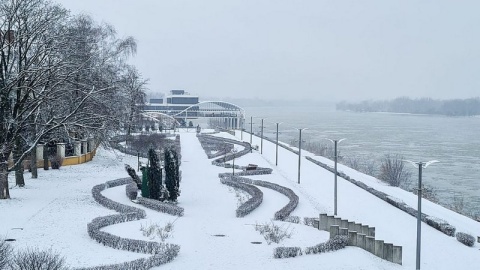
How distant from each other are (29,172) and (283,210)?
18.6m

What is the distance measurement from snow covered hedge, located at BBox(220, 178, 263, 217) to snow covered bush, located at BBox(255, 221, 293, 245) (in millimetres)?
3002

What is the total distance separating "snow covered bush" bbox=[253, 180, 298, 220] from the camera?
2378 centimetres

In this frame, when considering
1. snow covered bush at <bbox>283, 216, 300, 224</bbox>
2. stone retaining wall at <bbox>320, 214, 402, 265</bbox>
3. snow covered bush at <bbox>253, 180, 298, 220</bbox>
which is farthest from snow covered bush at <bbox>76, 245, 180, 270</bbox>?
snow covered bush at <bbox>253, 180, 298, 220</bbox>

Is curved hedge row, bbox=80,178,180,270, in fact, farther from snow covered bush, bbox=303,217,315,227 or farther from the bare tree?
snow covered bush, bbox=303,217,315,227

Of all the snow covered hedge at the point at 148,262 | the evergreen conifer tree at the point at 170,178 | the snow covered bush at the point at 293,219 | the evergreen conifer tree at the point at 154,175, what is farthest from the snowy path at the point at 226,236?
the evergreen conifer tree at the point at 154,175

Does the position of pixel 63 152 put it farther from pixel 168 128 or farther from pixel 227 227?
pixel 168 128

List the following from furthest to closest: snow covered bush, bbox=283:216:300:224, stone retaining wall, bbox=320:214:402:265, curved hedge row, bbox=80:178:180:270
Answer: snow covered bush, bbox=283:216:300:224
stone retaining wall, bbox=320:214:402:265
curved hedge row, bbox=80:178:180:270

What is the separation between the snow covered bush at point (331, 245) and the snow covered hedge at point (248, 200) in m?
6.34

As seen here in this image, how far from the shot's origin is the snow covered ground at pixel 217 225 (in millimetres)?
16969

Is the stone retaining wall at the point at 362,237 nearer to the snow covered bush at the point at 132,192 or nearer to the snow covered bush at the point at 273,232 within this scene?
the snow covered bush at the point at 273,232

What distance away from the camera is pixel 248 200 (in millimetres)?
27562

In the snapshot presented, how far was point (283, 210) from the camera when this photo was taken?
2480cm

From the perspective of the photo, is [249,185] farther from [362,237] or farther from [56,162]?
[362,237]

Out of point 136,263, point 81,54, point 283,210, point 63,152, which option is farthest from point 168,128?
point 136,263
